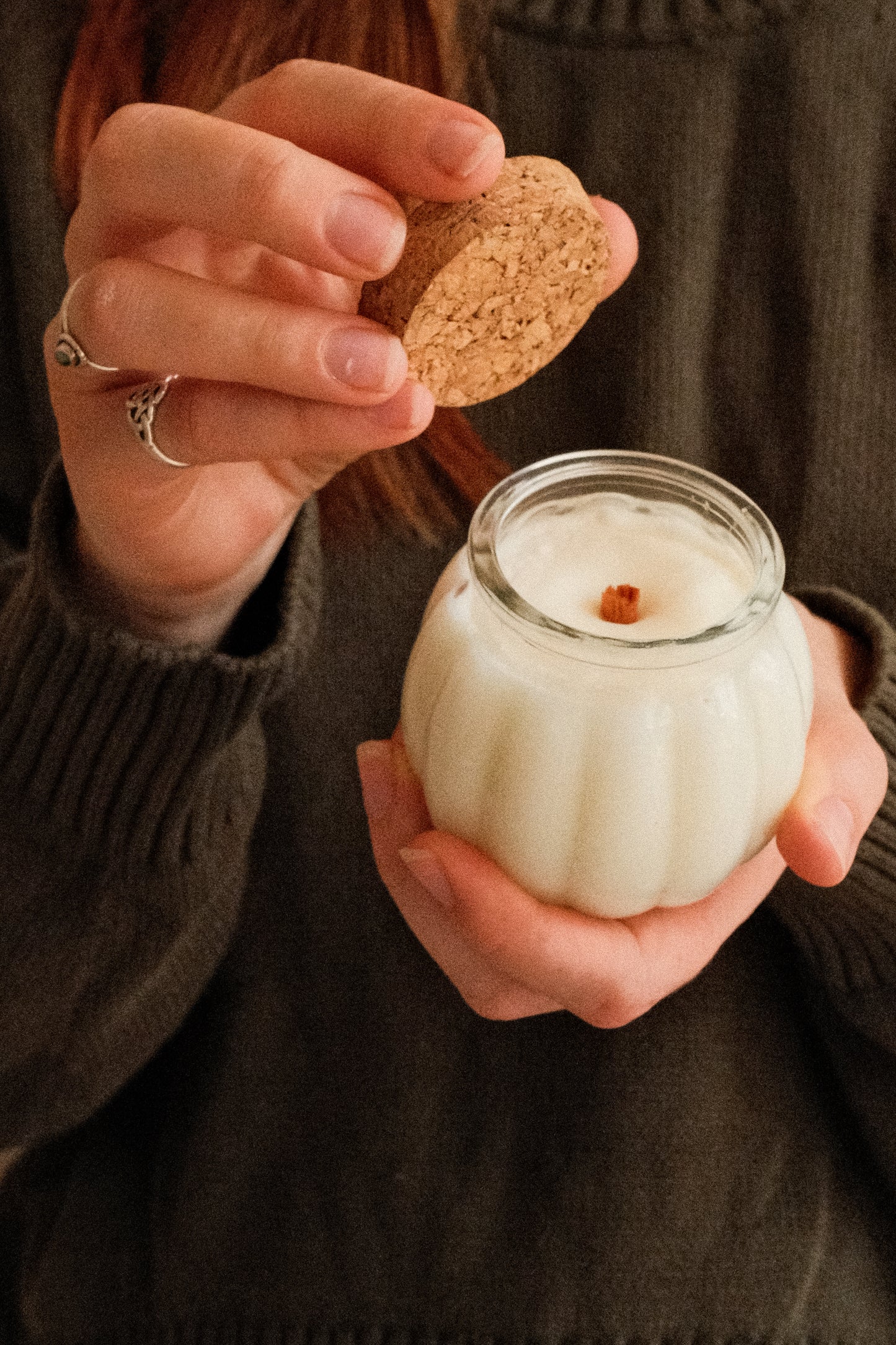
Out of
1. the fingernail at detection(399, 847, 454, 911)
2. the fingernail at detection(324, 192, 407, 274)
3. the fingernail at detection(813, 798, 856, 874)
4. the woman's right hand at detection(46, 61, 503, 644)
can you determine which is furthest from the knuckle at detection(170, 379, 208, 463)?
the fingernail at detection(813, 798, 856, 874)

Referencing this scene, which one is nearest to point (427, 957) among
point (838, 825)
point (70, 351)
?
point (838, 825)

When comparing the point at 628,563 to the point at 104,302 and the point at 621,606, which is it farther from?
the point at 104,302

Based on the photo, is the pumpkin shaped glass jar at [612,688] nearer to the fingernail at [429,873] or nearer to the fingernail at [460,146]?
the fingernail at [429,873]

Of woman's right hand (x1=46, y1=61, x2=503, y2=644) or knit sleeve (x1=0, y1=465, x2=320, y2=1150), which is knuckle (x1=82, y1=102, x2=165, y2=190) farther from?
knit sleeve (x1=0, y1=465, x2=320, y2=1150)

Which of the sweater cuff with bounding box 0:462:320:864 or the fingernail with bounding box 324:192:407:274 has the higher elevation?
the fingernail with bounding box 324:192:407:274

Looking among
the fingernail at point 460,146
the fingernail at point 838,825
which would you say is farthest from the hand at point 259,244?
the fingernail at point 838,825

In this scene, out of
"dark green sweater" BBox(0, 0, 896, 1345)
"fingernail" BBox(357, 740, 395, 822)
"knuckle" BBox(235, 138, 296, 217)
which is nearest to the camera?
"knuckle" BBox(235, 138, 296, 217)
